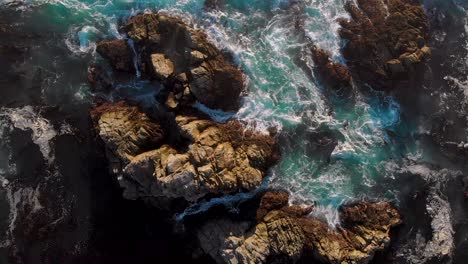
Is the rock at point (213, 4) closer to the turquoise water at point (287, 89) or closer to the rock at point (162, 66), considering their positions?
the turquoise water at point (287, 89)

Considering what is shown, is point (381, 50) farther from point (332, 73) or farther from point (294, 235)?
point (294, 235)

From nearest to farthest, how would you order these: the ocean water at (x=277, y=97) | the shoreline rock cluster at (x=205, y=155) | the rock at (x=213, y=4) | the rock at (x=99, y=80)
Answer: the shoreline rock cluster at (x=205, y=155) → the ocean water at (x=277, y=97) → the rock at (x=99, y=80) → the rock at (x=213, y=4)

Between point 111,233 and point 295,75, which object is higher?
point 295,75

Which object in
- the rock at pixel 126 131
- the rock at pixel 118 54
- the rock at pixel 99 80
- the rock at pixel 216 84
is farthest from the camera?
the rock at pixel 118 54

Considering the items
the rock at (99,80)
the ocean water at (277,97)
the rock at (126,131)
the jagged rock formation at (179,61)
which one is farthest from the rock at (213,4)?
the rock at (126,131)

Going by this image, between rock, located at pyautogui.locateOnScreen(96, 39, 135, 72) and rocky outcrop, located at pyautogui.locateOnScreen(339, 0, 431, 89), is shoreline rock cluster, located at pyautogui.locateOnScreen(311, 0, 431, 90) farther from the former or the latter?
rock, located at pyautogui.locateOnScreen(96, 39, 135, 72)

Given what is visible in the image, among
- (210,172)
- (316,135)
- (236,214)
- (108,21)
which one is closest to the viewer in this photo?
(210,172)

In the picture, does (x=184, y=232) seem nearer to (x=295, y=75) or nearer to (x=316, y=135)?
(x=316, y=135)

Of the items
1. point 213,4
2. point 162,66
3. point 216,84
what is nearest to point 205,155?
point 216,84

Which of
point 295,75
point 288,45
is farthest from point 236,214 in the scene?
point 288,45
